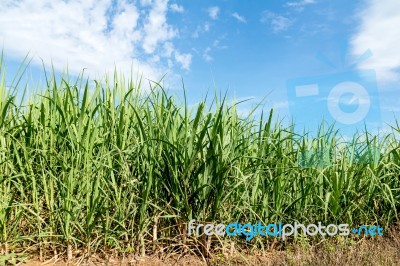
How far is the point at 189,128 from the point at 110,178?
0.83 metres

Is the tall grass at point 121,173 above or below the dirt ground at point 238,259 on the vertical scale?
above

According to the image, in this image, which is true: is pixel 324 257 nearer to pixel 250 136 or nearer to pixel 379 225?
pixel 250 136

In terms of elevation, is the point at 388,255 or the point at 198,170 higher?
the point at 198,170

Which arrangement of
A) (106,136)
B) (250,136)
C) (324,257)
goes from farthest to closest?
(250,136) < (106,136) < (324,257)

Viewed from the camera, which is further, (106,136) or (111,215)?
(106,136)

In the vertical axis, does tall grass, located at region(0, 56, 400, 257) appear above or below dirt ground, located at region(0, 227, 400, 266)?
above

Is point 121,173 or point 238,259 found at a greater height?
point 121,173

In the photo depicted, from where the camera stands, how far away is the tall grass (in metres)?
3.56

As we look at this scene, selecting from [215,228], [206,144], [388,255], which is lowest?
[388,255]

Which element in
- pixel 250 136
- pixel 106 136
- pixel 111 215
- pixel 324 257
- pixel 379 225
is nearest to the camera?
pixel 324 257

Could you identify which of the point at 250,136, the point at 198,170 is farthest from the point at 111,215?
the point at 250,136

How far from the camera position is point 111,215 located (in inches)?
148

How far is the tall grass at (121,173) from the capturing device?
3.56 m

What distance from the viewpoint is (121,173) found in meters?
3.76
